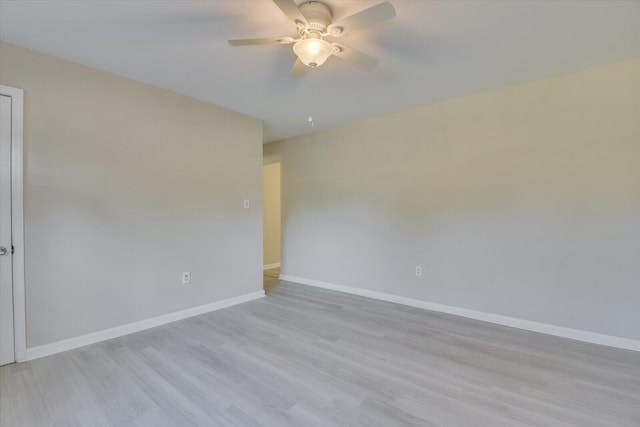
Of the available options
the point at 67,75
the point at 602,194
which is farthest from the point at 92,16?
the point at 602,194

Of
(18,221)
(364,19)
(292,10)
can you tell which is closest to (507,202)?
(364,19)

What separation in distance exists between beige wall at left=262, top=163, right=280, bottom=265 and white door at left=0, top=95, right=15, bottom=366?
167 inches

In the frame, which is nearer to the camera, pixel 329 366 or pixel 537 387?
pixel 537 387

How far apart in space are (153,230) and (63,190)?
81 cm

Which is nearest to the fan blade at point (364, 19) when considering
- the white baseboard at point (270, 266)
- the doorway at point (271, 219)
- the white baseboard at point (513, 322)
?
the white baseboard at point (513, 322)

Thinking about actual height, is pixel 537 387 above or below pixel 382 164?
below

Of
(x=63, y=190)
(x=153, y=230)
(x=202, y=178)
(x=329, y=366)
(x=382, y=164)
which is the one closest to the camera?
(x=329, y=366)

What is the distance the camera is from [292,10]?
162cm

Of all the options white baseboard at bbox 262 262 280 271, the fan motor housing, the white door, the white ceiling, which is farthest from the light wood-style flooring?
white baseboard at bbox 262 262 280 271

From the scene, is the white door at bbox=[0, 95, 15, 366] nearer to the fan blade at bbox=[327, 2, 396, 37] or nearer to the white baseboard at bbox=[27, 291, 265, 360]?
the white baseboard at bbox=[27, 291, 265, 360]

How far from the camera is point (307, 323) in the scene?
3.19m

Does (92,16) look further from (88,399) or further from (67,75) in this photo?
(88,399)

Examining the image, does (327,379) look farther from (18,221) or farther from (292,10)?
(18,221)

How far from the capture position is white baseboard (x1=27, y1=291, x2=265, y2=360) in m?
2.46
